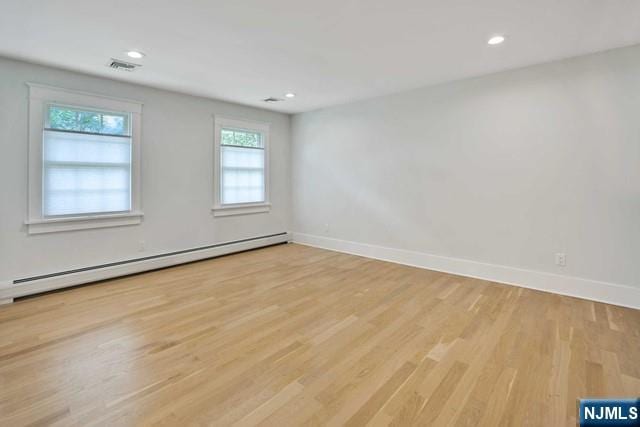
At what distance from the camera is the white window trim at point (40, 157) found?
3344mm

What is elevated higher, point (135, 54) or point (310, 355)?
point (135, 54)

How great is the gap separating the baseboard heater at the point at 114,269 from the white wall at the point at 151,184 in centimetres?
9

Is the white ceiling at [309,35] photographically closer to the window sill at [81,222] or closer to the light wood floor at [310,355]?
the window sill at [81,222]

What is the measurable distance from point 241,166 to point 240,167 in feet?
0.09

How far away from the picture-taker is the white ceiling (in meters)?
2.31

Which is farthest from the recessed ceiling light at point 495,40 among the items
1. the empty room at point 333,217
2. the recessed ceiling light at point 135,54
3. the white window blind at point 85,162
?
the white window blind at point 85,162

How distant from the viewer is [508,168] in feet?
12.1

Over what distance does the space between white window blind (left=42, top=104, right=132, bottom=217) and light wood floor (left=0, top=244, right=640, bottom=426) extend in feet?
3.39

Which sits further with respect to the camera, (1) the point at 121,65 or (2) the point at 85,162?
(2) the point at 85,162

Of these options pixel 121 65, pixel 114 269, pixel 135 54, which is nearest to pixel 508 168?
pixel 135 54

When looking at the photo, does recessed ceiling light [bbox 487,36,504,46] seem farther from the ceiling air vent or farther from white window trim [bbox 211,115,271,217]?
white window trim [bbox 211,115,271,217]

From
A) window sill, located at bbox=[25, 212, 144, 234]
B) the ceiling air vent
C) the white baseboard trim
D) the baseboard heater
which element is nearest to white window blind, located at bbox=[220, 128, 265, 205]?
the baseboard heater

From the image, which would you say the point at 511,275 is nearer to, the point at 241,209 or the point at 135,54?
the point at 241,209

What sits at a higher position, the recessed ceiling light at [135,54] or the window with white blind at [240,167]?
the recessed ceiling light at [135,54]
